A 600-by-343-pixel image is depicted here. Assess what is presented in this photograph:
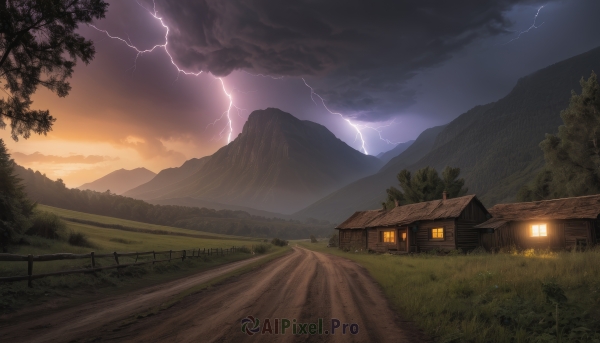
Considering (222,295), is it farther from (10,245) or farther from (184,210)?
(184,210)

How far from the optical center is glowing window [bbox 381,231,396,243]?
38166mm

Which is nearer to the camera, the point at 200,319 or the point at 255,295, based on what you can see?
the point at 200,319

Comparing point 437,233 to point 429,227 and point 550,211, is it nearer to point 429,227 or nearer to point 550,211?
point 429,227

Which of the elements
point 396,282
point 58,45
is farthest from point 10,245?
point 396,282

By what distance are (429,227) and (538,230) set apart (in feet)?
31.9

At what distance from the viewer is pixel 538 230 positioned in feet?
90.0

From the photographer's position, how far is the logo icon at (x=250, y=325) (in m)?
6.57

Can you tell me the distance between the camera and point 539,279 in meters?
9.20

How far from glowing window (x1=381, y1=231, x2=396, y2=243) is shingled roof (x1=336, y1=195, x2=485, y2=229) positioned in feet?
4.34

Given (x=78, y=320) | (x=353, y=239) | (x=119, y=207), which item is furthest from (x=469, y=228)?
(x=119, y=207)

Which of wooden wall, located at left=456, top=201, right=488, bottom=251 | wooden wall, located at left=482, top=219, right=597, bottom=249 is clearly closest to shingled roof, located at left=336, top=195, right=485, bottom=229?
wooden wall, located at left=456, top=201, right=488, bottom=251

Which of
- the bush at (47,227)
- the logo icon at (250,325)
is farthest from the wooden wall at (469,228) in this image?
the bush at (47,227)

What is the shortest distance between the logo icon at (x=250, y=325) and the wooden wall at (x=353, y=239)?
39.0 meters

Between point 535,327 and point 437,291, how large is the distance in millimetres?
3886
